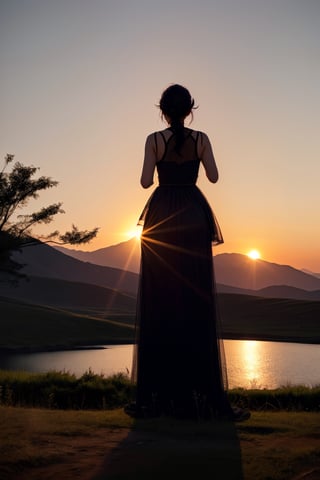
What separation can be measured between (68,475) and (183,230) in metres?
3.17

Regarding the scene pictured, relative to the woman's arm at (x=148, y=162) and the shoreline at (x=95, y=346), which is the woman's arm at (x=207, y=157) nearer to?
the woman's arm at (x=148, y=162)

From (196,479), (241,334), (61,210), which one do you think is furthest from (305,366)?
(196,479)

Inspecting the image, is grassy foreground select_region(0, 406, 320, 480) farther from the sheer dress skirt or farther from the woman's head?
the woman's head

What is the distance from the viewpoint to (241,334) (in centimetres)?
7894

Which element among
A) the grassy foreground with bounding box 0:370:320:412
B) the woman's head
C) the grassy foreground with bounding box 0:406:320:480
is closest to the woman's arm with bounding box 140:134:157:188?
the woman's head

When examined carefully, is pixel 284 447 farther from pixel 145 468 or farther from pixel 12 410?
pixel 12 410

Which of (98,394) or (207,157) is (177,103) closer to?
(207,157)

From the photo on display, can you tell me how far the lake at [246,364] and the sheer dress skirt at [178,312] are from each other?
26.3m

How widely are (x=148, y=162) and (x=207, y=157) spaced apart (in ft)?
2.21

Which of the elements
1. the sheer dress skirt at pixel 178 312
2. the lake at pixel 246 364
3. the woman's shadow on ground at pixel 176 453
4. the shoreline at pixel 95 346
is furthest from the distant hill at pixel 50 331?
the woman's shadow on ground at pixel 176 453

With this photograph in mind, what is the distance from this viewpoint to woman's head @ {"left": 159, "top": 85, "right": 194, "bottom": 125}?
6.38 meters

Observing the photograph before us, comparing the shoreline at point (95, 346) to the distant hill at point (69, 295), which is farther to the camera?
the distant hill at point (69, 295)

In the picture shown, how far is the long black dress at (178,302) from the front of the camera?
244 inches

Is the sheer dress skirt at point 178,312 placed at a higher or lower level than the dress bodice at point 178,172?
lower
